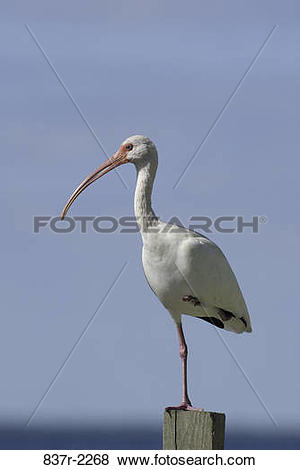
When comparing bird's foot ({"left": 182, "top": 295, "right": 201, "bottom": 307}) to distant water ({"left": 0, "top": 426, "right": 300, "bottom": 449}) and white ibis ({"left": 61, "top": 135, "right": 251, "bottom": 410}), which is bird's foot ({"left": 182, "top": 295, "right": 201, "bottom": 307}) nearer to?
white ibis ({"left": 61, "top": 135, "right": 251, "bottom": 410})

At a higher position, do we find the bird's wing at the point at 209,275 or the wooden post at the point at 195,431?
the bird's wing at the point at 209,275

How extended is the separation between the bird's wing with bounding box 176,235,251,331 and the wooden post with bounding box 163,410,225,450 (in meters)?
1.86

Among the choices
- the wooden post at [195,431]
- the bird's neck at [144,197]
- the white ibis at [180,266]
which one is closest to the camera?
the wooden post at [195,431]

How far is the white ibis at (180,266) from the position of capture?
8.88 metres

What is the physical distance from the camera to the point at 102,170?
33.2 ft

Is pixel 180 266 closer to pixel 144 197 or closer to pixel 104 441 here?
pixel 144 197

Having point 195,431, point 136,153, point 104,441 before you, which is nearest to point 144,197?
point 136,153

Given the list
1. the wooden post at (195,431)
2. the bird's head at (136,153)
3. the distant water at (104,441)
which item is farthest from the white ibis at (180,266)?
the distant water at (104,441)

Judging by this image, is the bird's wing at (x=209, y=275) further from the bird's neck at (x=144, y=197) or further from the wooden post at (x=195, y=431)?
the wooden post at (x=195, y=431)

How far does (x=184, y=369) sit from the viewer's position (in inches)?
370

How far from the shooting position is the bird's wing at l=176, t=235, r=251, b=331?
891 centimetres
